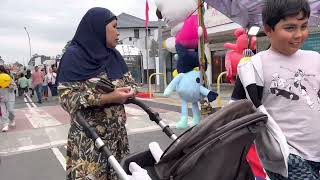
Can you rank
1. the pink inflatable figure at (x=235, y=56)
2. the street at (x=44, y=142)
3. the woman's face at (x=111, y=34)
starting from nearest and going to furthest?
the woman's face at (x=111, y=34) < the street at (x=44, y=142) < the pink inflatable figure at (x=235, y=56)

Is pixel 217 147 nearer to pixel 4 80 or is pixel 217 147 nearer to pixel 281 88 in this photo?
pixel 281 88

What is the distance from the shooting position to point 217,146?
191cm

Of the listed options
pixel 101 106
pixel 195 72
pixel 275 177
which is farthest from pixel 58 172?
pixel 275 177

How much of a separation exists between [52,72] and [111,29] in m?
19.8

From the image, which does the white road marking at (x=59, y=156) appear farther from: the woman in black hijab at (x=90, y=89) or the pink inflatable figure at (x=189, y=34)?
the woman in black hijab at (x=90, y=89)

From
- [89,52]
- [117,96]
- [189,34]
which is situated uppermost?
[189,34]

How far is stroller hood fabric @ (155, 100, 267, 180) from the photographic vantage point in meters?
1.90

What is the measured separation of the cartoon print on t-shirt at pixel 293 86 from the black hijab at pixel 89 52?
43.9 inches

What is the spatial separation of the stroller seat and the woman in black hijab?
31.2 inches

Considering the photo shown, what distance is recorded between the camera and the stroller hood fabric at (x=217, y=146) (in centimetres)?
190

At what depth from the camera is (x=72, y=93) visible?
2.74 metres

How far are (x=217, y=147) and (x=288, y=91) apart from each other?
0.62m

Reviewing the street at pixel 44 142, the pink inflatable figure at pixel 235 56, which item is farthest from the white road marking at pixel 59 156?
the pink inflatable figure at pixel 235 56

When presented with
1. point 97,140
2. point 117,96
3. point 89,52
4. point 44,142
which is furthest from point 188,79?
point 97,140
